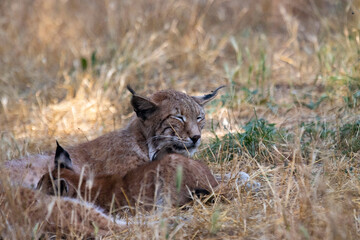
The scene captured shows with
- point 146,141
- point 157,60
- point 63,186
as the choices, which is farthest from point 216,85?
point 63,186

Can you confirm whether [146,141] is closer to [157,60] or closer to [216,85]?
[216,85]

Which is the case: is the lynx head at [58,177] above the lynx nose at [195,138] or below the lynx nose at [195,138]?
above

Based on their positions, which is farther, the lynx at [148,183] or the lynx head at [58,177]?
the lynx at [148,183]

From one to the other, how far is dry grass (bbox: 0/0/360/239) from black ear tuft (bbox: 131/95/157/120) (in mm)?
847

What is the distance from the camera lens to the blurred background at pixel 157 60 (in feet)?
22.2

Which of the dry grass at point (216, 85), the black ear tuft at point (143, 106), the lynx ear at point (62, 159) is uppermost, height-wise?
the black ear tuft at point (143, 106)

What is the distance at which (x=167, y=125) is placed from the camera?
4.56 meters

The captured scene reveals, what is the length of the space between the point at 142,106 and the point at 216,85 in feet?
12.1

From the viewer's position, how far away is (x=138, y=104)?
4.56 meters

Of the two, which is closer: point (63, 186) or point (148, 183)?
point (63, 186)

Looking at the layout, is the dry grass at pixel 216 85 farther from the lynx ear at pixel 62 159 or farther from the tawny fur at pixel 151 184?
the lynx ear at pixel 62 159

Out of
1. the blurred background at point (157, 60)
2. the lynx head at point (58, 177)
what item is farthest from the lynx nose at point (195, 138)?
the lynx head at point (58, 177)

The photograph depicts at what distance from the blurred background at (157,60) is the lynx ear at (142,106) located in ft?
3.58

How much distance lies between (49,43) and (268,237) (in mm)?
7865
